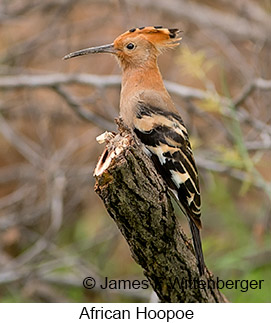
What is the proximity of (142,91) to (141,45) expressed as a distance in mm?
239

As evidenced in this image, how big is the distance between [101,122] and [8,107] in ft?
3.78

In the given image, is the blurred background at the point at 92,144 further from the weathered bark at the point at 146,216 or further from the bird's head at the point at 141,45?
the weathered bark at the point at 146,216

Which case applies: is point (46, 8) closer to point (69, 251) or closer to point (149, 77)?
point (69, 251)

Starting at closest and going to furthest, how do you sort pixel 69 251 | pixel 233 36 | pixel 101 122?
pixel 101 122 < pixel 69 251 < pixel 233 36

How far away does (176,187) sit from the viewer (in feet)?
7.61

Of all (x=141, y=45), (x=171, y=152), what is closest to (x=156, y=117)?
(x=171, y=152)

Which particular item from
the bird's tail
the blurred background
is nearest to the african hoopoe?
the bird's tail

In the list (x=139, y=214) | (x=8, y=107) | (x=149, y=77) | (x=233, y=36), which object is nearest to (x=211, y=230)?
(x=233, y=36)

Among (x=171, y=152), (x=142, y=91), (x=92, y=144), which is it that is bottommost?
(x=171, y=152)

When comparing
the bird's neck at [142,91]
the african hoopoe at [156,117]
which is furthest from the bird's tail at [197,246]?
the bird's neck at [142,91]

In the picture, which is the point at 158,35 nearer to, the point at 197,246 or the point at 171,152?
the point at 171,152

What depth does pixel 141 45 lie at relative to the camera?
2.71 m

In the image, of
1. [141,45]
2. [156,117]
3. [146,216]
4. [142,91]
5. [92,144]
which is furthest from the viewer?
[92,144]

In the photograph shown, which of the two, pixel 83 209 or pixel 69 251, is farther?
pixel 83 209
